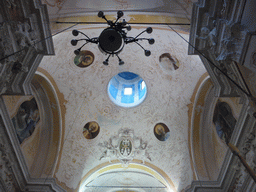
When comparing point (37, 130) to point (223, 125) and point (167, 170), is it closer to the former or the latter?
point (167, 170)

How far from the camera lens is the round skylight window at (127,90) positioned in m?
11.3

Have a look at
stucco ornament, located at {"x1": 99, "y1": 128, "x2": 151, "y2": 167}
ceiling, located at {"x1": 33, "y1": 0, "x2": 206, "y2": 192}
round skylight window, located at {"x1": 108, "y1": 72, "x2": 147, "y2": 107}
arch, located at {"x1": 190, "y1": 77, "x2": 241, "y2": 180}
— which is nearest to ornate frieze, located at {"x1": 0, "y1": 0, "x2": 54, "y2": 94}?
ceiling, located at {"x1": 33, "y1": 0, "x2": 206, "y2": 192}

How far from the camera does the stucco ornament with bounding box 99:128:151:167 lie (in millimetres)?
11023

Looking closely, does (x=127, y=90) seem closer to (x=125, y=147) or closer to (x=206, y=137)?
(x=125, y=147)

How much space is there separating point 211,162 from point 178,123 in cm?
226

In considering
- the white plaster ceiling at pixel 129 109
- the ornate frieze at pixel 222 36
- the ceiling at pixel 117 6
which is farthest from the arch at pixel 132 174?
the ceiling at pixel 117 6

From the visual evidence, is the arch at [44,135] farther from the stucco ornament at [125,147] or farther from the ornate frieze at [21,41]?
the ornate frieze at [21,41]

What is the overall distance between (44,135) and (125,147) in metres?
4.00

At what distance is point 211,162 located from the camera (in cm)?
938

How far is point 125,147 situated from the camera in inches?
434

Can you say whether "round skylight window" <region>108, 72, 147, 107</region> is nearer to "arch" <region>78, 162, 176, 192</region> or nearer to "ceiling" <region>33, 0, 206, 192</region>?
"ceiling" <region>33, 0, 206, 192</region>

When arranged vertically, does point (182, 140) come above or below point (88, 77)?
below

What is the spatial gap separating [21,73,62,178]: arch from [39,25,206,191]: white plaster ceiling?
43 centimetres

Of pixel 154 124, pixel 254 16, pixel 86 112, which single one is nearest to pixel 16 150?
pixel 86 112
